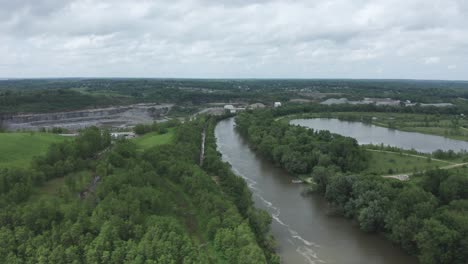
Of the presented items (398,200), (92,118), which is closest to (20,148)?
(398,200)

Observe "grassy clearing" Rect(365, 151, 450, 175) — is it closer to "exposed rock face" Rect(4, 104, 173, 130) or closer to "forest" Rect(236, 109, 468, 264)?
"forest" Rect(236, 109, 468, 264)

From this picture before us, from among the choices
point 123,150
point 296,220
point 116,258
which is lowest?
point 296,220

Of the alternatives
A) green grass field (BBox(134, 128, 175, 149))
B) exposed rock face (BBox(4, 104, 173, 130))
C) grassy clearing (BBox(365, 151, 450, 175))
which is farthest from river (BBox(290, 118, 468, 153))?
exposed rock face (BBox(4, 104, 173, 130))

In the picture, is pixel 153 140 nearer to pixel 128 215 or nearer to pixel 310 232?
pixel 128 215

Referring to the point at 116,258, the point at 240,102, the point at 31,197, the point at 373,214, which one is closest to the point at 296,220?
the point at 373,214

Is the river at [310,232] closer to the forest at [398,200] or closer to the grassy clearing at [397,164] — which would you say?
the forest at [398,200]

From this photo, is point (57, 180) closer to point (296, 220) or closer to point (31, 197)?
point (31, 197)
